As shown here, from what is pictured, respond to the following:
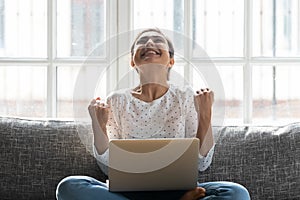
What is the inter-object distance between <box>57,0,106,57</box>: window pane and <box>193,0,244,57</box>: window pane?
0.46 m

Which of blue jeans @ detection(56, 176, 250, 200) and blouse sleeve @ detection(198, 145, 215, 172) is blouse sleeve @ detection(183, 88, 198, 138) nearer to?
blouse sleeve @ detection(198, 145, 215, 172)

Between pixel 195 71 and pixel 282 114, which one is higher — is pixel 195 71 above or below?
above

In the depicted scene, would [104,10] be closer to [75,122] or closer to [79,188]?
[75,122]

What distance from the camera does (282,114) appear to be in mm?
3043

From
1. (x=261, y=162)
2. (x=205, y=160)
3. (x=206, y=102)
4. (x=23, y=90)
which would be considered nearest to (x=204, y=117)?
(x=206, y=102)

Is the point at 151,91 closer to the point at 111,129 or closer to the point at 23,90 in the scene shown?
the point at 111,129

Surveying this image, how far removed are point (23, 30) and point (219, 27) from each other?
37.7 inches

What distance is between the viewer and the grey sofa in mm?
2533

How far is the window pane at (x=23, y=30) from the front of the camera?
3119 millimetres

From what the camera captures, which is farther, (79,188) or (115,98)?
(115,98)

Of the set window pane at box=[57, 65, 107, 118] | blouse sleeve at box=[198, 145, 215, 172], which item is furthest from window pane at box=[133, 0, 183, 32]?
blouse sleeve at box=[198, 145, 215, 172]

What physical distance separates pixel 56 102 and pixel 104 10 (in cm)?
50

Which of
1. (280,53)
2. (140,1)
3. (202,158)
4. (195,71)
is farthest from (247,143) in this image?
(140,1)

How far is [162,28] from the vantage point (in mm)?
3018
